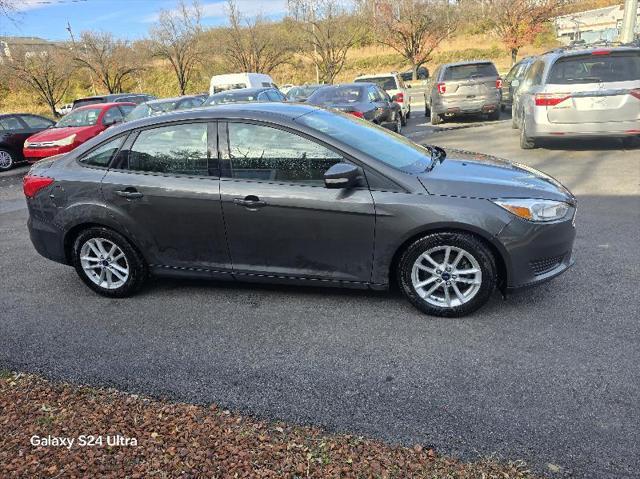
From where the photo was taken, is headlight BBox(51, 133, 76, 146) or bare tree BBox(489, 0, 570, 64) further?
bare tree BBox(489, 0, 570, 64)

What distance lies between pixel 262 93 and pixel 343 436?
12.2m

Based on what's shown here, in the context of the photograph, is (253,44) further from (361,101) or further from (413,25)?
(361,101)

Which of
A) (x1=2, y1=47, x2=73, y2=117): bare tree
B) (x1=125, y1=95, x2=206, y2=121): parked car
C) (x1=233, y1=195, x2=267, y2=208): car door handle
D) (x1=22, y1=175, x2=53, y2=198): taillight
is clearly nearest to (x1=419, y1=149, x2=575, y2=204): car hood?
(x1=233, y1=195, x2=267, y2=208): car door handle

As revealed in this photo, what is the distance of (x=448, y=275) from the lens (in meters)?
3.68

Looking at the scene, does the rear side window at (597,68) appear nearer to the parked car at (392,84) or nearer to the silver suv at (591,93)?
the silver suv at (591,93)

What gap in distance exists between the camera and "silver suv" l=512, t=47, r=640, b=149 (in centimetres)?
853

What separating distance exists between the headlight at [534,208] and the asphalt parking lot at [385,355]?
70 centimetres

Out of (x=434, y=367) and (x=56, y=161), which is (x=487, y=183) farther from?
(x=56, y=161)

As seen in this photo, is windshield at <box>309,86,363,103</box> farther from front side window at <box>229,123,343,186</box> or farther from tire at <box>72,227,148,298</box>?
tire at <box>72,227,148,298</box>

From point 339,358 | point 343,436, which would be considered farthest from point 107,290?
point 343,436

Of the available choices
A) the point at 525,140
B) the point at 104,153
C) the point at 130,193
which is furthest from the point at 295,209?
the point at 525,140

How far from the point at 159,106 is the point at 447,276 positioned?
11.8 metres

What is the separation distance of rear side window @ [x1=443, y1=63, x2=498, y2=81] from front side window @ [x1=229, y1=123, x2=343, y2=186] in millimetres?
11736

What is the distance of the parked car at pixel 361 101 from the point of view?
36.2ft
